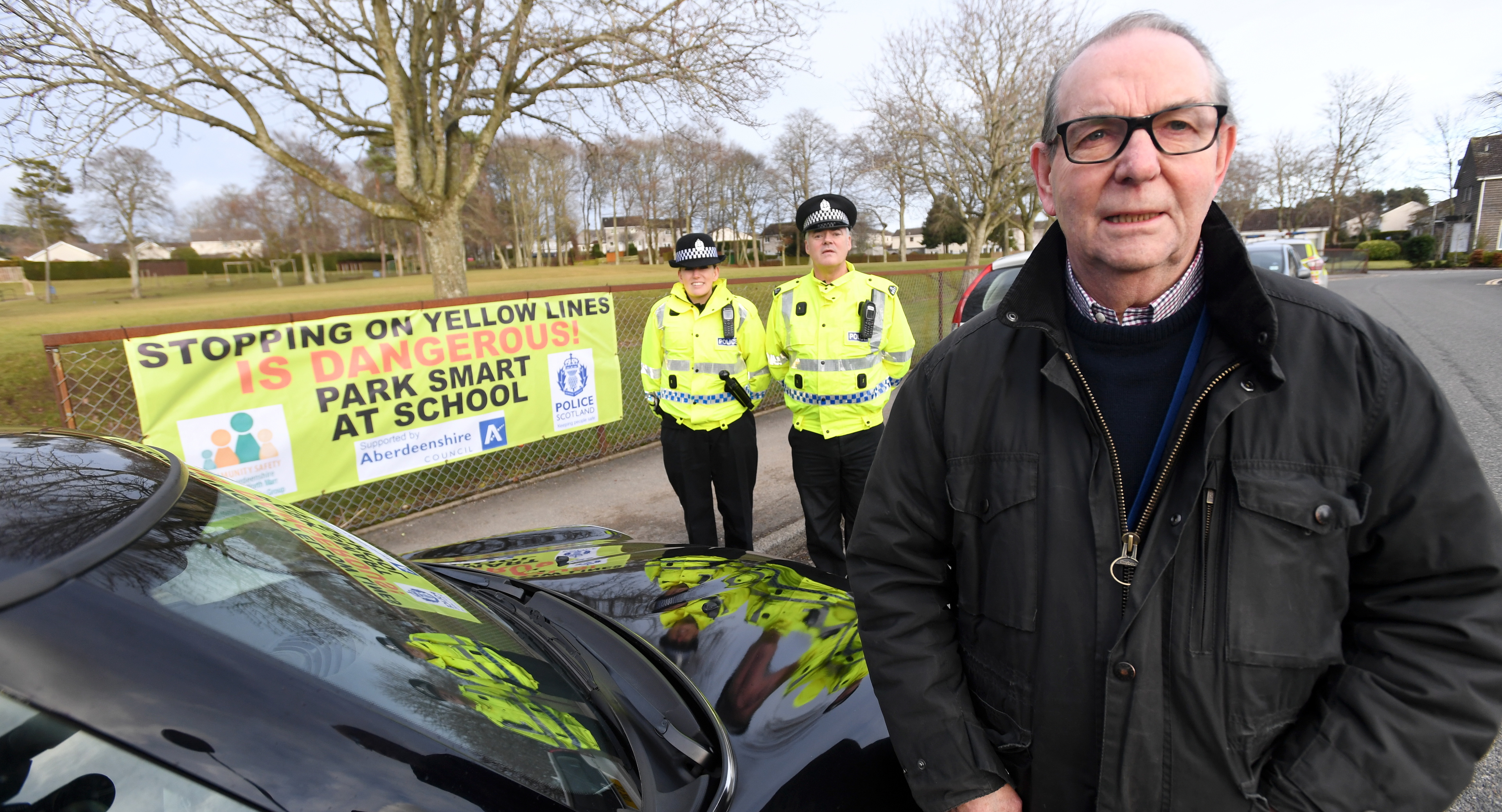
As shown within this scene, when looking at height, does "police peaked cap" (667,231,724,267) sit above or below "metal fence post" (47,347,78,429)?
above

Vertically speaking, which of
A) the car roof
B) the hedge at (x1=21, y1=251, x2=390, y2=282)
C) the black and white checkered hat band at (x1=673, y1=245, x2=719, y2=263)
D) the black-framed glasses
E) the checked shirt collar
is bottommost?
the checked shirt collar

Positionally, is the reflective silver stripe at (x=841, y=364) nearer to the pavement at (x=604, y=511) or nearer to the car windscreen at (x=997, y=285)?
the pavement at (x=604, y=511)

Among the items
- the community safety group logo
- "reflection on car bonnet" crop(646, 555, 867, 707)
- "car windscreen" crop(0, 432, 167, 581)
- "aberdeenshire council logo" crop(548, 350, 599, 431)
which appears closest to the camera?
"car windscreen" crop(0, 432, 167, 581)

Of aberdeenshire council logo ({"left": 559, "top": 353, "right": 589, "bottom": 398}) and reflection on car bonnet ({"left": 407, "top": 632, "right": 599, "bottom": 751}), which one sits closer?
reflection on car bonnet ({"left": 407, "top": 632, "right": 599, "bottom": 751})

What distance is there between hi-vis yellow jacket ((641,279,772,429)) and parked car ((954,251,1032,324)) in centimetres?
315

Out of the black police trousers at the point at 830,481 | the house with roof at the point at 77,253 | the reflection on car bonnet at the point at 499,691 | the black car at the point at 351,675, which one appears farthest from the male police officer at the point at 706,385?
the house with roof at the point at 77,253

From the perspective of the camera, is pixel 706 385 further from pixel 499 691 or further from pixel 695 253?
pixel 499 691

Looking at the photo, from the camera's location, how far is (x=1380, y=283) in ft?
83.4

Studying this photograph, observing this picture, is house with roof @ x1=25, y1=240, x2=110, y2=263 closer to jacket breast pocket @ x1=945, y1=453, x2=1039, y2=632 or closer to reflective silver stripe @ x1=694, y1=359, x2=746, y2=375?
reflective silver stripe @ x1=694, y1=359, x2=746, y2=375

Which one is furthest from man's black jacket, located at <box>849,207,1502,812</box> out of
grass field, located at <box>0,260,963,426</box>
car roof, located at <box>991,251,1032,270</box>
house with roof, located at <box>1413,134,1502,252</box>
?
house with roof, located at <box>1413,134,1502,252</box>

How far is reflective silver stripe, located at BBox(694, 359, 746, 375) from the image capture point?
4.09 metres

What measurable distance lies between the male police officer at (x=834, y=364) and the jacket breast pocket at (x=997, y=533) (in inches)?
95.5

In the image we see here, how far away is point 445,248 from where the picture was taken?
1169cm

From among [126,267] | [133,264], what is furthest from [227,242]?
[133,264]
